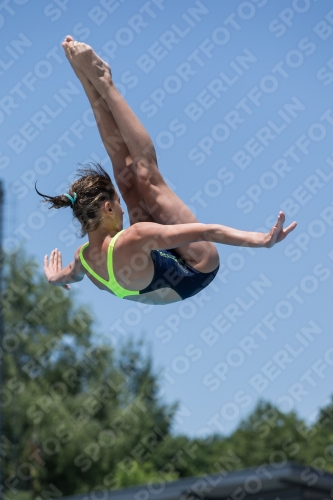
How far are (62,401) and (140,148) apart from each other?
67.1 ft

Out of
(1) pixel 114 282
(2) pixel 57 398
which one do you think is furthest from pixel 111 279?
(2) pixel 57 398

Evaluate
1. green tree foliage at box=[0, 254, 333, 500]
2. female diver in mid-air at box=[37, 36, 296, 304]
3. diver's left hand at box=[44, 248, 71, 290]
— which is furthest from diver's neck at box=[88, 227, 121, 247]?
green tree foliage at box=[0, 254, 333, 500]

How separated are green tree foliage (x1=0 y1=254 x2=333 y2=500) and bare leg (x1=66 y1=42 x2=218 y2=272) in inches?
766

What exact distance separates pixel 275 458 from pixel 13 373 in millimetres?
14476

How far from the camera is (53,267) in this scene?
5.50m

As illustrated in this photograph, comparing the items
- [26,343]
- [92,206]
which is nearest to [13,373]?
[26,343]

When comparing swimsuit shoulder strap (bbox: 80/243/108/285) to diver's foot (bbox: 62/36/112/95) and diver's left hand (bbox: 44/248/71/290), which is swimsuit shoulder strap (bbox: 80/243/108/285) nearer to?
diver's left hand (bbox: 44/248/71/290)

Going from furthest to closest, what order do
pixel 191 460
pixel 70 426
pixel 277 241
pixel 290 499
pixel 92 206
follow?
pixel 191 460, pixel 70 426, pixel 290 499, pixel 92 206, pixel 277 241

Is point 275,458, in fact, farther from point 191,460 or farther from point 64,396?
point 64,396

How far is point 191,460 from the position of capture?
3067 cm

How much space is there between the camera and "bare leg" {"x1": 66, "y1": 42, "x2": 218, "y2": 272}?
15.3ft

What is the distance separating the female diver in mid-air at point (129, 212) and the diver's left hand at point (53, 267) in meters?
0.37

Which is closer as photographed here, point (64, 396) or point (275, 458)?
point (64, 396)

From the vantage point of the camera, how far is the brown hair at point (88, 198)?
465 cm
